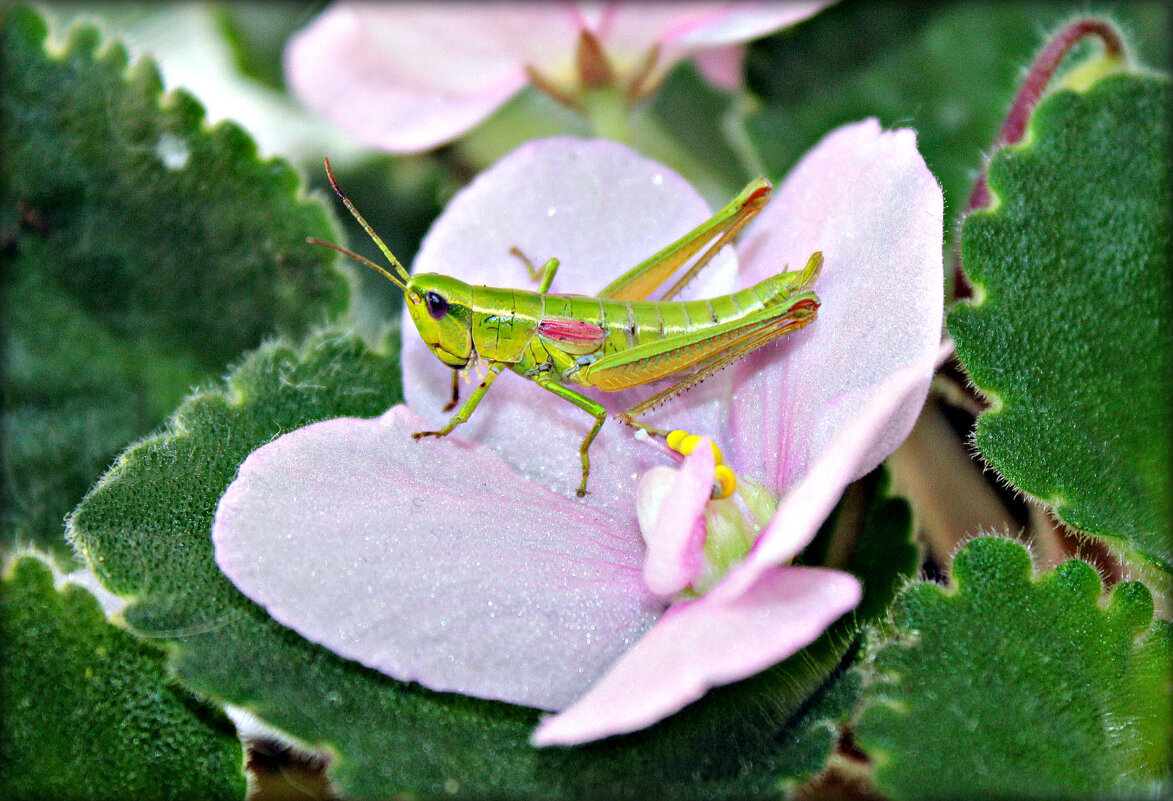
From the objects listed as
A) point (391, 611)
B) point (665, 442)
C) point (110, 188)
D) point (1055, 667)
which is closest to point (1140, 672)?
point (1055, 667)

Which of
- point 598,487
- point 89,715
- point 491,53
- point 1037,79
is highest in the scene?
point 1037,79

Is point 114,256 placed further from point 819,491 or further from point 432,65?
point 819,491

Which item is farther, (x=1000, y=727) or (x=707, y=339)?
(x=707, y=339)

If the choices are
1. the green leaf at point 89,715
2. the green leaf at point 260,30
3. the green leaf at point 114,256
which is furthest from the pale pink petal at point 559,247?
the green leaf at point 260,30

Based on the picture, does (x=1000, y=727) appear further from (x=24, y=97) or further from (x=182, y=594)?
(x=24, y=97)

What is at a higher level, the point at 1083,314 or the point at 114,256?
the point at 1083,314

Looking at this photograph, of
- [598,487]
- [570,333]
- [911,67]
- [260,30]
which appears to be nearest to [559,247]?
[570,333]
